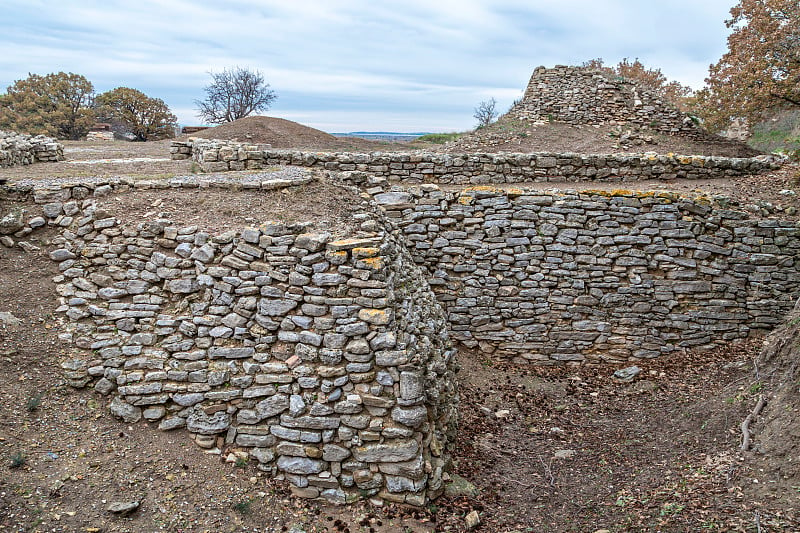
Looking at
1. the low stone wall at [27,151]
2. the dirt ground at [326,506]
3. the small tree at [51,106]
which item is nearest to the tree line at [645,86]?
the small tree at [51,106]

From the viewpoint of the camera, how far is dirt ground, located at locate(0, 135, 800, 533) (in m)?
4.84

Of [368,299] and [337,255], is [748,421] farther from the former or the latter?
[337,255]

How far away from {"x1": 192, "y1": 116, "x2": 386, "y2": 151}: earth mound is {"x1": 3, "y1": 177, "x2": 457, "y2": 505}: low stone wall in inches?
575

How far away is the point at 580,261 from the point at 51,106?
29.7 meters

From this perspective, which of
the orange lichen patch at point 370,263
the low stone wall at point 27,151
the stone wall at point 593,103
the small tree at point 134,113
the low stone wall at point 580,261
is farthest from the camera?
the small tree at point 134,113

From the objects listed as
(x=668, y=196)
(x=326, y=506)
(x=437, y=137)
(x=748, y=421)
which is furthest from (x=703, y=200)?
(x=437, y=137)

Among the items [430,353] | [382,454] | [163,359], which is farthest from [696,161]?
[163,359]

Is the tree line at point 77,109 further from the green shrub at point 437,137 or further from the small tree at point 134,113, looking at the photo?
the green shrub at point 437,137

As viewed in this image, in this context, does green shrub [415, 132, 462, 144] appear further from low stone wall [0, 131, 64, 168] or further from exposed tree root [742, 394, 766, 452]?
exposed tree root [742, 394, 766, 452]

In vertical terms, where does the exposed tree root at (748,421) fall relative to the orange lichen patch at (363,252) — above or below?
below

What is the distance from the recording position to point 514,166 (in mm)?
10891

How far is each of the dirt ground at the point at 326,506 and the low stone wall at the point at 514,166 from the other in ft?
9.86

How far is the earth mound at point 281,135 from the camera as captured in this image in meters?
21.1

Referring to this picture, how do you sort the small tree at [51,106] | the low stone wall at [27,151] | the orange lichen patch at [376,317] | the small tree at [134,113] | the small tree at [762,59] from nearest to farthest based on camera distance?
the orange lichen patch at [376,317], the low stone wall at [27,151], the small tree at [762,59], the small tree at [51,106], the small tree at [134,113]
